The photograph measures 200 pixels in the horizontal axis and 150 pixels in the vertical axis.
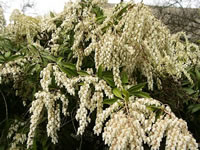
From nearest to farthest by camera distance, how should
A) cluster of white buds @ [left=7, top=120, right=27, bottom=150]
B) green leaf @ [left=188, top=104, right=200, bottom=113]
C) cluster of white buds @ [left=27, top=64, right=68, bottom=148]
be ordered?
1. cluster of white buds @ [left=27, top=64, right=68, bottom=148]
2. cluster of white buds @ [left=7, top=120, right=27, bottom=150]
3. green leaf @ [left=188, top=104, right=200, bottom=113]

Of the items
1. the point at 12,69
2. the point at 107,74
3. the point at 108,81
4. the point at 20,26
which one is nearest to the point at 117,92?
the point at 108,81

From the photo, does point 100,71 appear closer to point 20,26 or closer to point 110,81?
point 110,81

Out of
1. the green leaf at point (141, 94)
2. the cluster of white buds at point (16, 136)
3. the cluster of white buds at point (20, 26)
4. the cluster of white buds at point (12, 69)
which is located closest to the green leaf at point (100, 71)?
the green leaf at point (141, 94)

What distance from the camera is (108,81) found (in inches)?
66.1

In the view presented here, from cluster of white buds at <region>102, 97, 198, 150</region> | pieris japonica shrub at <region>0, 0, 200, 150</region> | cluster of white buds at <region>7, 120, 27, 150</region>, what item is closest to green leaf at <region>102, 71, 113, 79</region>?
pieris japonica shrub at <region>0, 0, 200, 150</region>

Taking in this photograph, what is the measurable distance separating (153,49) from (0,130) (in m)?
1.58

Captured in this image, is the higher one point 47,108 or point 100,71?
point 100,71

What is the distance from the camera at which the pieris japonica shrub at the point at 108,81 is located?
1206mm

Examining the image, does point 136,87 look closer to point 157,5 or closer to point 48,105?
point 48,105

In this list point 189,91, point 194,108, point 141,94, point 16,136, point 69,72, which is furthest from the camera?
point 189,91

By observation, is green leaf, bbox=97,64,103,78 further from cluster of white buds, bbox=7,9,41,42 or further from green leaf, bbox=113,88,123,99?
cluster of white buds, bbox=7,9,41,42

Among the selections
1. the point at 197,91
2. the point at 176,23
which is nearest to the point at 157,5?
the point at 176,23

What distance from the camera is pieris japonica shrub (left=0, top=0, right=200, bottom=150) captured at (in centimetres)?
121

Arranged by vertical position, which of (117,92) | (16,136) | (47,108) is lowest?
(16,136)
